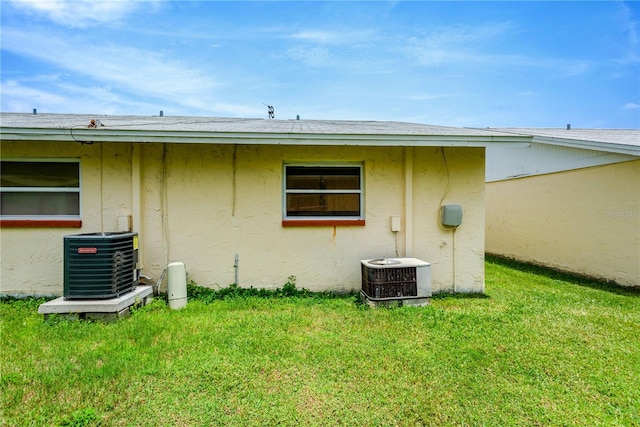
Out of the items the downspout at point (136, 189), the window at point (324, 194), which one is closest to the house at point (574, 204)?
the window at point (324, 194)

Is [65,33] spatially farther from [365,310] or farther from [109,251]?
[365,310]

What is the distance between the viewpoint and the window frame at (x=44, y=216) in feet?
16.0

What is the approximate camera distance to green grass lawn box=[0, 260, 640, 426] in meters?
2.26

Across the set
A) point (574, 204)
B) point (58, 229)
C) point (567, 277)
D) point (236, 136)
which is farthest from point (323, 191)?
point (574, 204)

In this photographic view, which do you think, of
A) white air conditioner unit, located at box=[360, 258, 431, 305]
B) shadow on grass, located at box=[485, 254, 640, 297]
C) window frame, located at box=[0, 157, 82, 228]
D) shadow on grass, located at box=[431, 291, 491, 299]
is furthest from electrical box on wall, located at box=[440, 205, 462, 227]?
window frame, located at box=[0, 157, 82, 228]

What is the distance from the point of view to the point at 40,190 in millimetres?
4969

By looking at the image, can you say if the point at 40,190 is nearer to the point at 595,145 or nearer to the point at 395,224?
the point at 395,224

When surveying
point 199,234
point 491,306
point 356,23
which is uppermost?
point 356,23

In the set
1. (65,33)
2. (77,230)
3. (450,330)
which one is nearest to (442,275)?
(450,330)

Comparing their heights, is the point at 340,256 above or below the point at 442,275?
above

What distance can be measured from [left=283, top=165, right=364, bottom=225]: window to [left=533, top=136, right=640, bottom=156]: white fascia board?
4896 mm

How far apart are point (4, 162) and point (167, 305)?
3.47m

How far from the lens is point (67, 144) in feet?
16.1

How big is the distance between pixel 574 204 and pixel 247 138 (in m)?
7.40
